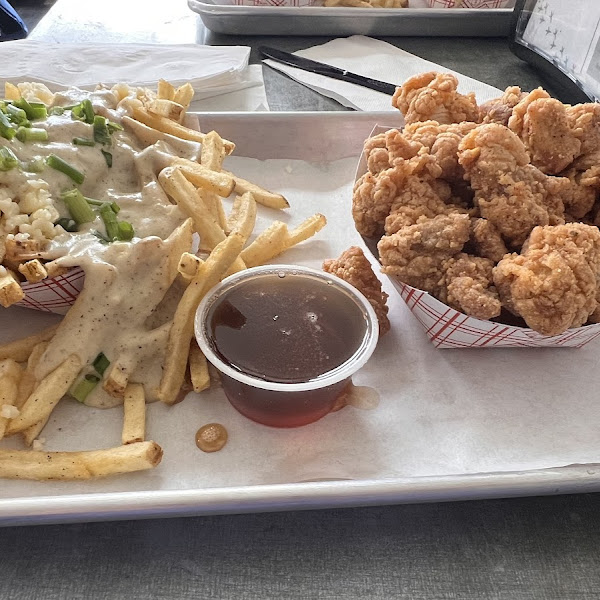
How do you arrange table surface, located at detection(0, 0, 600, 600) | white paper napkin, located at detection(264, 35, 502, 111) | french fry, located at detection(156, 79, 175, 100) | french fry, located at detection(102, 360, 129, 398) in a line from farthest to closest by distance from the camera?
white paper napkin, located at detection(264, 35, 502, 111) → french fry, located at detection(156, 79, 175, 100) → french fry, located at detection(102, 360, 129, 398) → table surface, located at detection(0, 0, 600, 600)

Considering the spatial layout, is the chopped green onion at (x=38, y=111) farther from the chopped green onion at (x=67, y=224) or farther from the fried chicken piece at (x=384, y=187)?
the fried chicken piece at (x=384, y=187)

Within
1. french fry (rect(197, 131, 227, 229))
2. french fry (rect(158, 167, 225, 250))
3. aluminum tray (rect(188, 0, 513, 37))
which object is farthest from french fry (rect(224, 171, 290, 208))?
aluminum tray (rect(188, 0, 513, 37))

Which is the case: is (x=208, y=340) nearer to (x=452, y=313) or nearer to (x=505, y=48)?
(x=452, y=313)

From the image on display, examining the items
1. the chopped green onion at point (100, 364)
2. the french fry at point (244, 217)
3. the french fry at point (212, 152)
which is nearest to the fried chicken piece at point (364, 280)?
the french fry at point (244, 217)

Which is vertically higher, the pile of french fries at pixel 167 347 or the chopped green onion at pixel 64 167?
the chopped green onion at pixel 64 167

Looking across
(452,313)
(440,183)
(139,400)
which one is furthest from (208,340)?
(440,183)

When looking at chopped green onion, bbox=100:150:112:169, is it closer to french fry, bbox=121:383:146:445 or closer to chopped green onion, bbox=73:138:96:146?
chopped green onion, bbox=73:138:96:146
